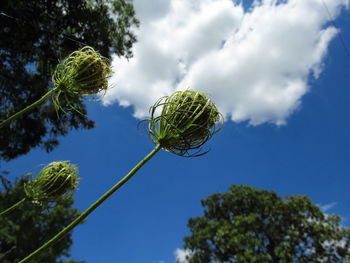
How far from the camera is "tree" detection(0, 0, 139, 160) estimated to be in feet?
23.4

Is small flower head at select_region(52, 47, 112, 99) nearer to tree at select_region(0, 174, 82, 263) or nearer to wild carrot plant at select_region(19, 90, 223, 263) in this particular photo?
wild carrot plant at select_region(19, 90, 223, 263)

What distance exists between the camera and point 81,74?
199 centimetres

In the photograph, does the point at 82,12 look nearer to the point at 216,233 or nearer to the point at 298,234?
the point at 216,233

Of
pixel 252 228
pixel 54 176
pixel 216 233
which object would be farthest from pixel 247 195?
pixel 54 176

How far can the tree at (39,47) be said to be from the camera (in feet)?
23.4

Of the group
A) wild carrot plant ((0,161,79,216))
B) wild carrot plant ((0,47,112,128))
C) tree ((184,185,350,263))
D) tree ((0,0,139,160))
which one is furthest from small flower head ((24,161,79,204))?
tree ((184,185,350,263))

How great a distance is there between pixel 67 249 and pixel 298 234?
60.1 ft

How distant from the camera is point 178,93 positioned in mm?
1556

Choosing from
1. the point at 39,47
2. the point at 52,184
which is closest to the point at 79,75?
the point at 52,184

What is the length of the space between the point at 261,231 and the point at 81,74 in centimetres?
2255

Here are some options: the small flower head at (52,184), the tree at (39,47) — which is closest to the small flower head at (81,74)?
the small flower head at (52,184)

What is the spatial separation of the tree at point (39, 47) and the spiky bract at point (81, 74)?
15.9 feet

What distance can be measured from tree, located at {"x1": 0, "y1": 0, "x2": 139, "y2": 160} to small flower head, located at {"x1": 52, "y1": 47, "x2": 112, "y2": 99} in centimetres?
483

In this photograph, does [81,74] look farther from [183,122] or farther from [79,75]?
[183,122]
